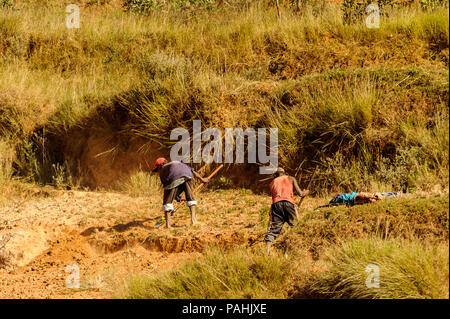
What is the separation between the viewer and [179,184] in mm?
10852

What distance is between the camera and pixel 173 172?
10938mm

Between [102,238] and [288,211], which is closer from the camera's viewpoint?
[288,211]

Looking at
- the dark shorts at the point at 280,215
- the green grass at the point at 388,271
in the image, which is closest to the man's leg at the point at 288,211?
the dark shorts at the point at 280,215

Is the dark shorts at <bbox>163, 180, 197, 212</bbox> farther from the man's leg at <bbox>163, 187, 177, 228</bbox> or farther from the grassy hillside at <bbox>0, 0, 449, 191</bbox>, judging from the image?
the grassy hillside at <bbox>0, 0, 449, 191</bbox>

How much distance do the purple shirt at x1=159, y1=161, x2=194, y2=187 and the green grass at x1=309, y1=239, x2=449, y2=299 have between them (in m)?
3.21

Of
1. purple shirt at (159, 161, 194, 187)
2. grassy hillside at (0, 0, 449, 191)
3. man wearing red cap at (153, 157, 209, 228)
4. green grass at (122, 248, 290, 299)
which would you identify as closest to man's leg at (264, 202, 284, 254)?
green grass at (122, 248, 290, 299)

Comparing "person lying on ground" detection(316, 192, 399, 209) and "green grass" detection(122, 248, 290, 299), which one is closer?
"green grass" detection(122, 248, 290, 299)

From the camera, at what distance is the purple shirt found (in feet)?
35.8

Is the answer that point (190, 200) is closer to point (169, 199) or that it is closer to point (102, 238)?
point (169, 199)

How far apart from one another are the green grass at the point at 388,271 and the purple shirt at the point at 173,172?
3.21 m

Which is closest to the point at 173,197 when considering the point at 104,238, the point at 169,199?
the point at 169,199

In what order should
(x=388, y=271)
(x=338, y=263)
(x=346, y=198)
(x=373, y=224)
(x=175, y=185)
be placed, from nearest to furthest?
(x=388, y=271) < (x=338, y=263) < (x=373, y=224) < (x=346, y=198) < (x=175, y=185)

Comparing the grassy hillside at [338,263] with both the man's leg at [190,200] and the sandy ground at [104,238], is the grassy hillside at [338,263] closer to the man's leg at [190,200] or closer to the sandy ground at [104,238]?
the sandy ground at [104,238]

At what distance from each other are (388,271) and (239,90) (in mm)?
6607
